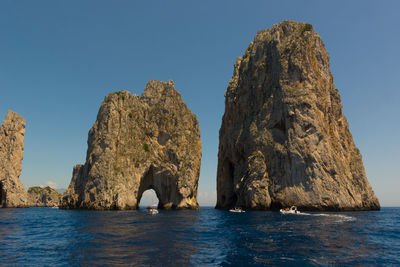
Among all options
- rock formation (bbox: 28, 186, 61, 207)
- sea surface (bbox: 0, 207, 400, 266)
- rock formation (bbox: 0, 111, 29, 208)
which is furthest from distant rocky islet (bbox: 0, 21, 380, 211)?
rock formation (bbox: 28, 186, 61, 207)

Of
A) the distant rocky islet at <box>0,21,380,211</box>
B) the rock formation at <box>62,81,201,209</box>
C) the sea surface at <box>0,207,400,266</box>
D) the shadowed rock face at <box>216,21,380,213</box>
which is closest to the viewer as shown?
the sea surface at <box>0,207,400,266</box>

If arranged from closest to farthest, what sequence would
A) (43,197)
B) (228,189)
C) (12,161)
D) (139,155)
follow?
(139,155), (228,189), (12,161), (43,197)

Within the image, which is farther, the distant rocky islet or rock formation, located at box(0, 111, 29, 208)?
rock formation, located at box(0, 111, 29, 208)

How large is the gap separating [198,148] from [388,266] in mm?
75707

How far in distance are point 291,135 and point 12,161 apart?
101 meters

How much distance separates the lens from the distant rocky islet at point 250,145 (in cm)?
6425

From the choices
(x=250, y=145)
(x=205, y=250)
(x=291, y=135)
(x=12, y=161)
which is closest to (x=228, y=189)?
(x=250, y=145)

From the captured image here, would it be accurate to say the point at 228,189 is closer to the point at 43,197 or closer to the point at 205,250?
the point at 205,250

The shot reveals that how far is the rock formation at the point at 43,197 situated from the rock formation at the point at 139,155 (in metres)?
89.9

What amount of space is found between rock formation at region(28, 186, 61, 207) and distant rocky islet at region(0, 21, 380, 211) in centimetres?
6149

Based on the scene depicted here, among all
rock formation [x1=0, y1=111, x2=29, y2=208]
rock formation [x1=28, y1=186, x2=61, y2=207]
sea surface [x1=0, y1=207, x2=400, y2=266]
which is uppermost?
rock formation [x1=0, y1=111, x2=29, y2=208]

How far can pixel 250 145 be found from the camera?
74875 mm

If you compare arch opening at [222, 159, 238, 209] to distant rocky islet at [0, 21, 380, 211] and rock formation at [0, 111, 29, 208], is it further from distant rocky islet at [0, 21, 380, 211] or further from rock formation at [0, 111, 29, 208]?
rock formation at [0, 111, 29, 208]

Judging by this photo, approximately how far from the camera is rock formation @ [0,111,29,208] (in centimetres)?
9212
